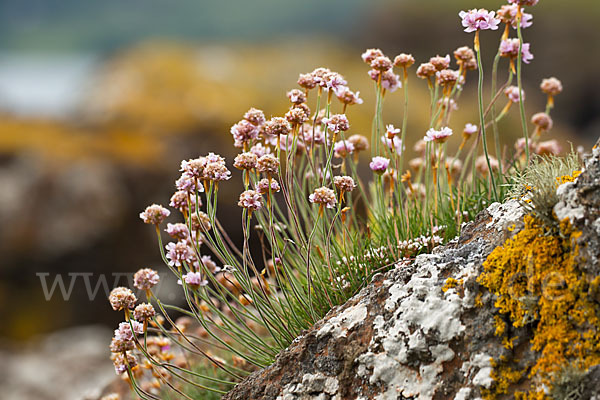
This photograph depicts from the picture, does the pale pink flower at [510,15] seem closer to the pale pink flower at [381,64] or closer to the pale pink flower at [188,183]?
the pale pink flower at [381,64]

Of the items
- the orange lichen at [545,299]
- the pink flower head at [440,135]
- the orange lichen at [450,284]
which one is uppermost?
the pink flower head at [440,135]

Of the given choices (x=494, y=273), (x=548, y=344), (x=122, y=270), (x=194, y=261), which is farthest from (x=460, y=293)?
(x=122, y=270)

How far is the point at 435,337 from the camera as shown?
233 cm

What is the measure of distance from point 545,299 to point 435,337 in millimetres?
459

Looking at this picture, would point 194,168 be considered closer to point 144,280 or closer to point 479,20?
point 144,280

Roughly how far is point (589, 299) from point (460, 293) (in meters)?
0.49

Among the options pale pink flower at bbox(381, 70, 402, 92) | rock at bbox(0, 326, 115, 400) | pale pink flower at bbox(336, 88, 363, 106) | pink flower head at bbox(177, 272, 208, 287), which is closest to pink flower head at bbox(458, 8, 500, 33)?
pale pink flower at bbox(381, 70, 402, 92)

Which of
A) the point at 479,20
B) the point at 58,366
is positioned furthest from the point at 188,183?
the point at 58,366

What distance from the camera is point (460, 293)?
2.37m

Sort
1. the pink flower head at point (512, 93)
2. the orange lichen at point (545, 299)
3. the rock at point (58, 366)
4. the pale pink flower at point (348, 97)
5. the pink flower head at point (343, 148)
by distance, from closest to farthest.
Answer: the orange lichen at point (545, 299) → the pale pink flower at point (348, 97) → the pink flower head at point (343, 148) → the pink flower head at point (512, 93) → the rock at point (58, 366)

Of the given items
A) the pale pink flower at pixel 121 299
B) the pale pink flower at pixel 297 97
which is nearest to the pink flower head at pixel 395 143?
the pale pink flower at pixel 297 97

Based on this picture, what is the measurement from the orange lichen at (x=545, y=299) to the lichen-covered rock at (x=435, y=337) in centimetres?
3

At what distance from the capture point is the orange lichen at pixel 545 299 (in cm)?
205

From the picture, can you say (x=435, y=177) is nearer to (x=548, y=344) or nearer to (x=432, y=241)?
(x=432, y=241)
